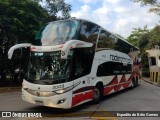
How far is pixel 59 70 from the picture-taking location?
10688 millimetres

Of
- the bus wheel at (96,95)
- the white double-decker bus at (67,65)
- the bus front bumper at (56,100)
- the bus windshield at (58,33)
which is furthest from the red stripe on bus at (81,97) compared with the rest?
the bus windshield at (58,33)

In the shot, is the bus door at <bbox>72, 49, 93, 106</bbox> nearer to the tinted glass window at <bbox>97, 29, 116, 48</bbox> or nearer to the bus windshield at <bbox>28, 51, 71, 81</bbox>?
the bus windshield at <bbox>28, 51, 71, 81</bbox>

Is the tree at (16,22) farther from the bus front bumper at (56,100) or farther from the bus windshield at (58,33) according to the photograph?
the bus front bumper at (56,100)

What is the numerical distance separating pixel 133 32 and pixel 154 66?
22824 mm

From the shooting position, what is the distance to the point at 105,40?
47.6 feet

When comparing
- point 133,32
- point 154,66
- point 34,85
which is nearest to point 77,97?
point 34,85

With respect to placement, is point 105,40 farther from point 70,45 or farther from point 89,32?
point 70,45

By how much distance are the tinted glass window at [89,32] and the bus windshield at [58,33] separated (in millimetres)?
399

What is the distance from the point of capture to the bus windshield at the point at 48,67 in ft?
34.9

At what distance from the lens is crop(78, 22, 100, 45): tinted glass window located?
11.9 metres

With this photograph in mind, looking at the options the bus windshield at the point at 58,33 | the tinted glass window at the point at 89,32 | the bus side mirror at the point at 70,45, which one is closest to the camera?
the bus side mirror at the point at 70,45

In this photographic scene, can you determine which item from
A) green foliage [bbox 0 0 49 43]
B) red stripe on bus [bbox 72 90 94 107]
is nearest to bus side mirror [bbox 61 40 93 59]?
red stripe on bus [bbox 72 90 94 107]

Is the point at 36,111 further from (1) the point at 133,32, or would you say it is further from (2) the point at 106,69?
(1) the point at 133,32

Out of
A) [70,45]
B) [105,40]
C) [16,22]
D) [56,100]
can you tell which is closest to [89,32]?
[105,40]
